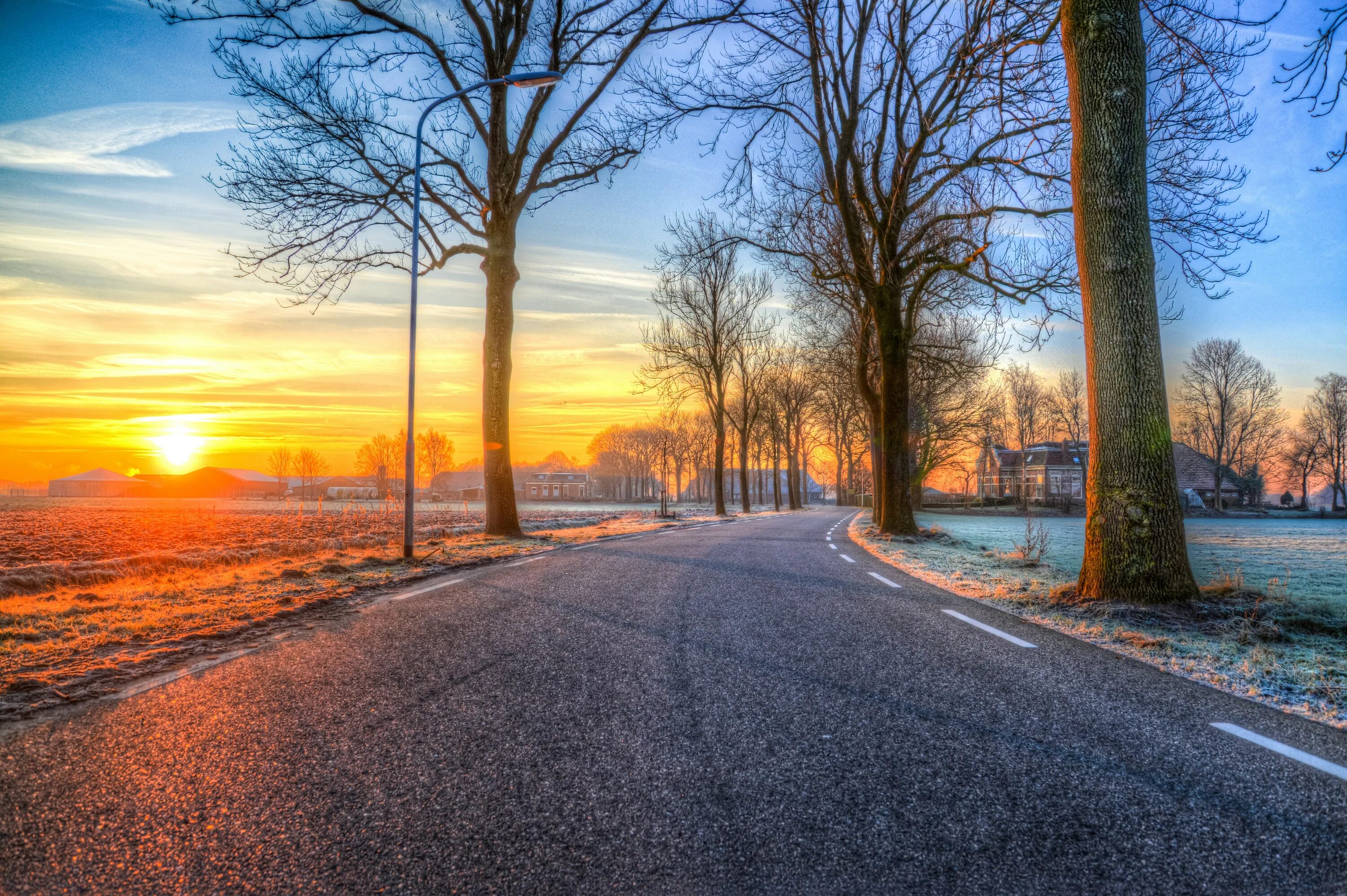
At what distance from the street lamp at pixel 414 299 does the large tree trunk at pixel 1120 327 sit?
9.00m

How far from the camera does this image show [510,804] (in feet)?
7.41

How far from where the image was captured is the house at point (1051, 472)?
56031 mm

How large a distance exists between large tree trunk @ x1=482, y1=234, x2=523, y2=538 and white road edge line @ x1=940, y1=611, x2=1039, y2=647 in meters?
11.0

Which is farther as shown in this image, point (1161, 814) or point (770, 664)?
point (770, 664)

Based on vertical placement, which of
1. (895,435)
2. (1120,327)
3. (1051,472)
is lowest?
(1051,472)

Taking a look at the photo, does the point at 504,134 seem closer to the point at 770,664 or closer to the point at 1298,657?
the point at 770,664

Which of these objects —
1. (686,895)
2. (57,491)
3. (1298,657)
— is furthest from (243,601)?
(57,491)

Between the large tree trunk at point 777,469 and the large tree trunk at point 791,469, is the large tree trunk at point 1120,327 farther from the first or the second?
the large tree trunk at point 777,469

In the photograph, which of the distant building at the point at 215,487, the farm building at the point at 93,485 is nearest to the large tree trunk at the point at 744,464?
the distant building at the point at 215,487

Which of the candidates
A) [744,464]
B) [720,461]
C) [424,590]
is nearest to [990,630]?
[424,590]

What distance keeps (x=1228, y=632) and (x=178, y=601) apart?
9.15m

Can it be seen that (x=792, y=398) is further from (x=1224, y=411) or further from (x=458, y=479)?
(x=458, y=479)

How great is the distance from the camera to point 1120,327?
632 centimetres

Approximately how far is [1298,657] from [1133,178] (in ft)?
15.0
